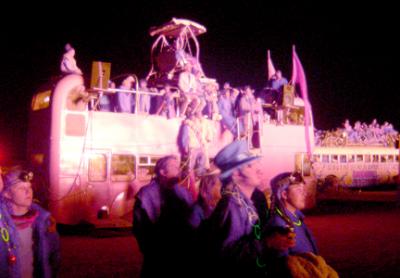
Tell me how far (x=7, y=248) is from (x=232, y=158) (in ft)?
6.08

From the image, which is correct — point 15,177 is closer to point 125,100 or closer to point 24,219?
point 24,219

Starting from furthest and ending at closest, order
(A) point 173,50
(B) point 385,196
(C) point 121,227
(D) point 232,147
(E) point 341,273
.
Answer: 1. (B) point 385,196
2. (A) point 173,50
3. (C) point 121,227
4. (E) point 341,273
5. (D) point 232,147

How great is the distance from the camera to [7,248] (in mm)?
3848

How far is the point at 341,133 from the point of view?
98.3ft

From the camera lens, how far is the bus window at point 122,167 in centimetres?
1388

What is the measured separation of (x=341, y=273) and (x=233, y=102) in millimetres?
8728

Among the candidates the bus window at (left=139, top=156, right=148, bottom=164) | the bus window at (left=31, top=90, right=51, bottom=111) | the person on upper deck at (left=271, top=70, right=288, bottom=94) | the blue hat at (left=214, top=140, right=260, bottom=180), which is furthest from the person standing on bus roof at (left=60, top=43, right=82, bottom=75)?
the blue hat at (left=214, top=140, right=260, bottom=180)

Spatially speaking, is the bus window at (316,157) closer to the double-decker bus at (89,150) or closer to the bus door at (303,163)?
the bus door at (303,163)

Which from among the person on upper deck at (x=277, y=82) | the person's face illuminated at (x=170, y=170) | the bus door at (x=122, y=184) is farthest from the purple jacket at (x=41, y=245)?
the person on upper deck at (x=277, y=82)

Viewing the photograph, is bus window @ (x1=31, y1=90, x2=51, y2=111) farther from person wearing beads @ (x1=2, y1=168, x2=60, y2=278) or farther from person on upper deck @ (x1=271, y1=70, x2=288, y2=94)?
person wearing beads @ (x1=2, y1=168, x2=60, y2=278)

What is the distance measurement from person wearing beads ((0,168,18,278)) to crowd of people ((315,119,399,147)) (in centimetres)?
2591

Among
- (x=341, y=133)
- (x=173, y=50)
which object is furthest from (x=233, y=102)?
(x=341, y=133)

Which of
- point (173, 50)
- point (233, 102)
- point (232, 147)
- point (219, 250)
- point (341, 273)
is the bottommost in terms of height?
point (341, 273)

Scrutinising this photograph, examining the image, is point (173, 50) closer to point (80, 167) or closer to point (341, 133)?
point (80, 167)
